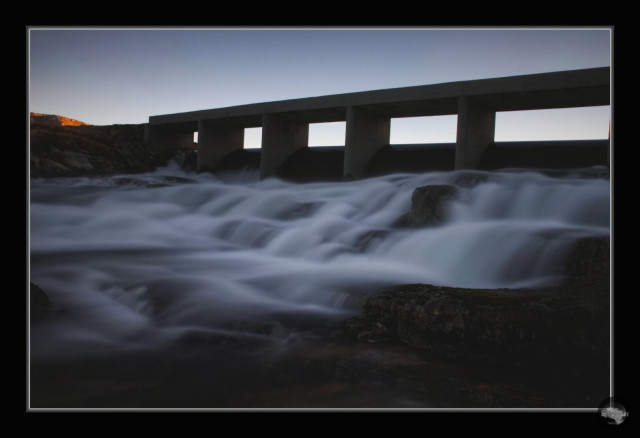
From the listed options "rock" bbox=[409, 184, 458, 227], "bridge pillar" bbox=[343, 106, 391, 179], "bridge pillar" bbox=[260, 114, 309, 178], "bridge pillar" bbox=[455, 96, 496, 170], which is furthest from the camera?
"bridge pillar" bbox=[260, 114, 309, 178]

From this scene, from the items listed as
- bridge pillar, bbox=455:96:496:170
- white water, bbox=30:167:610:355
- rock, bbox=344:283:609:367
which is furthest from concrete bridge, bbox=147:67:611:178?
rock, bbox=344:283:609:367

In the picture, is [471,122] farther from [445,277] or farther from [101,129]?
[101,129]

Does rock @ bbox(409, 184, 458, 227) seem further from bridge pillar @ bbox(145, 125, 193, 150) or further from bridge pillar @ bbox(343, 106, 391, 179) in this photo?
bridge pillar @ bbox(145, 125, 193, 150)

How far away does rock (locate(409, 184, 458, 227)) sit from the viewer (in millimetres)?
6254

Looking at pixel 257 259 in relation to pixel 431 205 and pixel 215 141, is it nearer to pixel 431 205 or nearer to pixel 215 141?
pixel 431 205

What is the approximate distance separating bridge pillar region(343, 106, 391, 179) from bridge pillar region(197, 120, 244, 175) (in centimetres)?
592

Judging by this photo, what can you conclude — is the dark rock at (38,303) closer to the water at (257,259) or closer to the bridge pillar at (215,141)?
the water at (257,259)

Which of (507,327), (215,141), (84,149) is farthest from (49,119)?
(215,141)

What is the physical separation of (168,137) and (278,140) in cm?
542

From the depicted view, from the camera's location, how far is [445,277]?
499 cm

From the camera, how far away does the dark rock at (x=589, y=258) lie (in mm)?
3910

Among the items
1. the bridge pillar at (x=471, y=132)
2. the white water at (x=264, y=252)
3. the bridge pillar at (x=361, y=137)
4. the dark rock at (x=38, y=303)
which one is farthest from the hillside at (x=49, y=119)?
the bridge pillar at (x=471, y=132)

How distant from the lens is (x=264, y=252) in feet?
21.5

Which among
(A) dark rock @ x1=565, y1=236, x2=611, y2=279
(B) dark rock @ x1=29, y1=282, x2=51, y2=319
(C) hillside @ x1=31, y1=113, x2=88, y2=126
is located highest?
(C) hillside @ x1=31, y1=113, x2=88, y2=126
